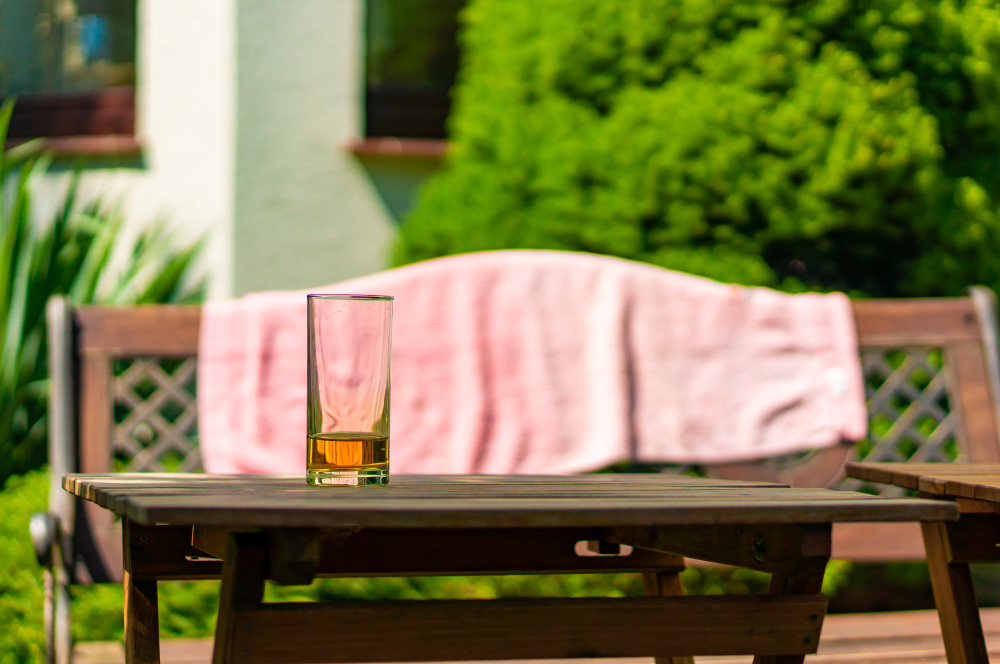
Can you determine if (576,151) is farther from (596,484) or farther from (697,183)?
(596,484)

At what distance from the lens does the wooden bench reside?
2395mm

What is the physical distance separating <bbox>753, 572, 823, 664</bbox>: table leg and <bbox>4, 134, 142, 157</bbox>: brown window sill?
3734 mm

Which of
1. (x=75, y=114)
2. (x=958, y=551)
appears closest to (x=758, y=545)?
(x=958, y=551)

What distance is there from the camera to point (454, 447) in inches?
105

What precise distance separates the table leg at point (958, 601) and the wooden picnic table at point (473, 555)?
0.44 metres

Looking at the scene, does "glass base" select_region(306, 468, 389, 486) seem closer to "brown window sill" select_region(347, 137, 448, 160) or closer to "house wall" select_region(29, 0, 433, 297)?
"house wall" select_region(29, 0, 433, 297)

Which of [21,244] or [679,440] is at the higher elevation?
[21,244]

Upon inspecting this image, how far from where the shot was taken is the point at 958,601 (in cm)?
167

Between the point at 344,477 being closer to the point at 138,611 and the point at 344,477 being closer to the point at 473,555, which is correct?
the point at 473,555

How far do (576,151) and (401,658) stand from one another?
7.17ft

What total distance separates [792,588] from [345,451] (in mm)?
552

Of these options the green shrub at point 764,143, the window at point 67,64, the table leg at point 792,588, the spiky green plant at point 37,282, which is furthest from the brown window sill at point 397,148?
the table leg at point 792,588

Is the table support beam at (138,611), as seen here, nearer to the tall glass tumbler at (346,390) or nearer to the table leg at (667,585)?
the tall glass tumbler at (346,390)

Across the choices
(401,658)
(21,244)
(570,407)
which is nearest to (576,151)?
(570,407)
